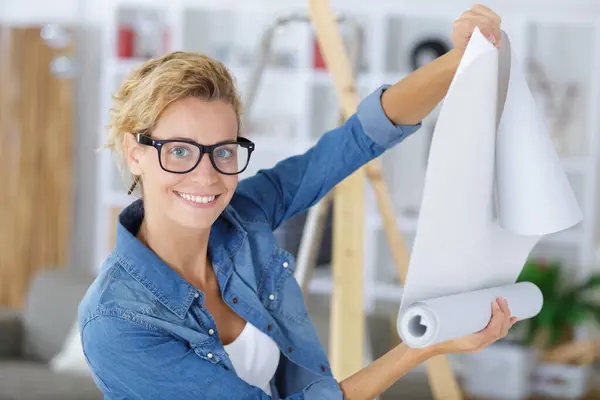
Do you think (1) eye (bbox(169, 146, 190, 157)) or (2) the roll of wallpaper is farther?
(1) eye (bbox(169, 146, 190, 157))

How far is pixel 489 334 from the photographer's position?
1.63 metres

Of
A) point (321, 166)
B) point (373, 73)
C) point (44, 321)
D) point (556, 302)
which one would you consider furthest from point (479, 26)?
point (373, 73)

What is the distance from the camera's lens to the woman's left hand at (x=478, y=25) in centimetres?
164

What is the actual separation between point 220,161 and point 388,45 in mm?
4571

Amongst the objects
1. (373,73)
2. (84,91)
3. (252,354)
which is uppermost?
(373,73)

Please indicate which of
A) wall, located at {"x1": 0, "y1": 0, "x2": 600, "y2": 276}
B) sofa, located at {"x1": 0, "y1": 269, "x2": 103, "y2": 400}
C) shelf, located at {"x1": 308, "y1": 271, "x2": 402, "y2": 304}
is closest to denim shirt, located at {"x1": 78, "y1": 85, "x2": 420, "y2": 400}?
sofa, located at {"x1": 0, "y1": 269, "x2": 103, "y2": 400}

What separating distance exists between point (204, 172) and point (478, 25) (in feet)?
1.80

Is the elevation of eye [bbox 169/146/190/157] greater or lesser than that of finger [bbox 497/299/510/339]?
greater

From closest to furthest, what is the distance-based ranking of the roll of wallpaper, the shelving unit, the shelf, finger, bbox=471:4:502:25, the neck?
the roll of wallpaper → finger, bbox=471:4:502:25 → the neck → the shelving unit → the shelf

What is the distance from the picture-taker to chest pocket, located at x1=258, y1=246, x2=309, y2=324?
1925mm

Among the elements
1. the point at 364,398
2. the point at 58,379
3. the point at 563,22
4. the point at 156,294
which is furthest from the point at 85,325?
the point at 563,22

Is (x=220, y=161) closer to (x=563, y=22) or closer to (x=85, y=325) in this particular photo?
(x=85, y=325)

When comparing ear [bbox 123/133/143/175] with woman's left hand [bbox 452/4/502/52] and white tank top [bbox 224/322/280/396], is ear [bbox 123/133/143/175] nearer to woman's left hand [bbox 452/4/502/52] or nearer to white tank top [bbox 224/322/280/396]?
white tank top [bbox 224/322/280/396]

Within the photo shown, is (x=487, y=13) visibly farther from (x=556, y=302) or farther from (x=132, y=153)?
(x=556, y=302)
